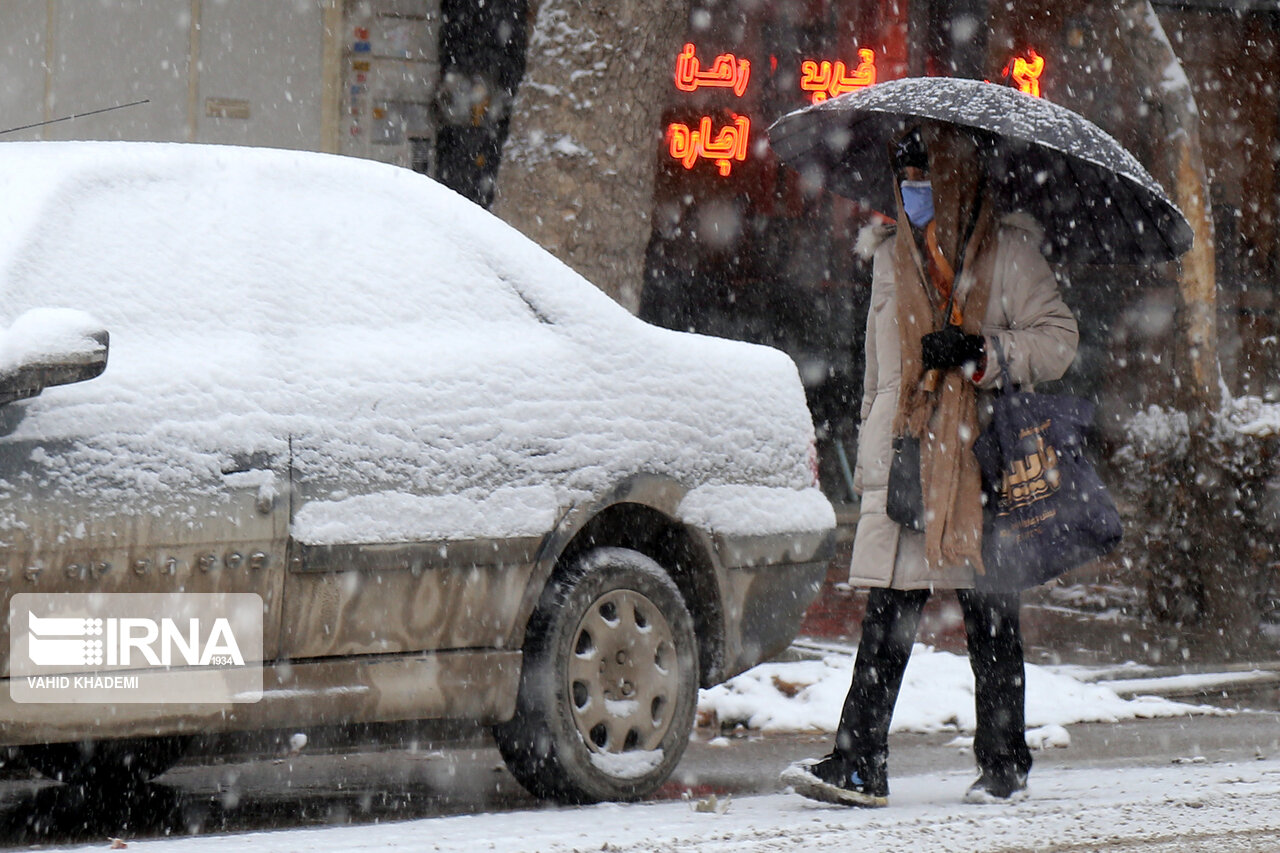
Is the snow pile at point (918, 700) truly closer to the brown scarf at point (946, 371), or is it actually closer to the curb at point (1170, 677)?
the curb at point (1170, 677)

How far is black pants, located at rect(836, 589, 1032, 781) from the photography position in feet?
16.1

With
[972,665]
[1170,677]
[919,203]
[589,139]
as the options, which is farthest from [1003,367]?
[589,139]

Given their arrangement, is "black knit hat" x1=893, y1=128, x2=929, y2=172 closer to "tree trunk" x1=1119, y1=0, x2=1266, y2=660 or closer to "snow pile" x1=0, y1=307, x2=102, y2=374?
"snow pile" x1=0, y1=307, x2=102, y2=374

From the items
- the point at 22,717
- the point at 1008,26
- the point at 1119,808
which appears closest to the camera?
the point at 22,717

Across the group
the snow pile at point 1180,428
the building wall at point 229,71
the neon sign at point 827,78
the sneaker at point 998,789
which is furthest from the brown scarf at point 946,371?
the neon sign at point 827,78

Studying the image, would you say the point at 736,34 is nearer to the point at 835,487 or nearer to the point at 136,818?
the point at 835,487

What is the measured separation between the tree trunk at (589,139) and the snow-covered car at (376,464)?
3.03 m

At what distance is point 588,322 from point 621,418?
28 centimetres

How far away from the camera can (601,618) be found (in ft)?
16.6

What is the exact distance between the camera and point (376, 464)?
462 cm

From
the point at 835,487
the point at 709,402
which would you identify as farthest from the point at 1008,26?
the point at 709,402

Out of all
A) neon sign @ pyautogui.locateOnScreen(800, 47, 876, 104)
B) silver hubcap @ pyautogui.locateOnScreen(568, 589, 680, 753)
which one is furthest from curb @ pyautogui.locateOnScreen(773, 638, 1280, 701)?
neon sign @ pyautogui.locateOnScreen(800, 47, 876, 104)

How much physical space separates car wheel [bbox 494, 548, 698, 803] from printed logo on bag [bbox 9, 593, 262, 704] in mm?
814

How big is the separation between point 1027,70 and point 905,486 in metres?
11.6
